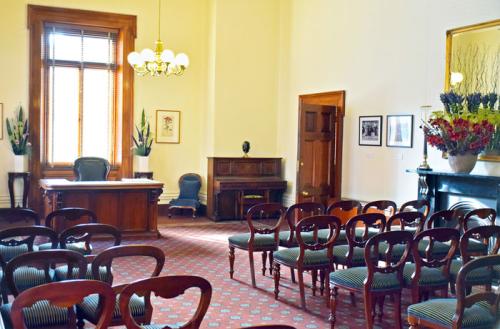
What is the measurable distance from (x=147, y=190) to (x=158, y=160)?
8.56ft

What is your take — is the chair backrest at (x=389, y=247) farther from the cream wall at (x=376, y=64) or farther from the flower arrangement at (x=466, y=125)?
the cream wall at (x=376, y=64)

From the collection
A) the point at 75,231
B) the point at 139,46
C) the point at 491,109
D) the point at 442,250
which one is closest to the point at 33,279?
the point at 75,231

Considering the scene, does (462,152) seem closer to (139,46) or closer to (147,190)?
(147,190)

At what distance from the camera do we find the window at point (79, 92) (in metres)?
9.66

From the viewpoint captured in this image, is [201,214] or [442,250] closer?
[442,250]

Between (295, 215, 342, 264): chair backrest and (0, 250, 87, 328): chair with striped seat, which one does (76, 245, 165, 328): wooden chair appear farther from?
(295, 215, 342, 264): chair backrest

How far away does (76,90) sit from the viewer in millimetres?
9891

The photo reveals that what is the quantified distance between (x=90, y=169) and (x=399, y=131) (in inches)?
181

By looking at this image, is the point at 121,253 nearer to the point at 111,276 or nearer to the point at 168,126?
the point at 111,276

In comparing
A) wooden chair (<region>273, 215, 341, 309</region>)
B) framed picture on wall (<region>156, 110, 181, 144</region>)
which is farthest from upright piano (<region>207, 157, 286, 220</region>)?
wooden chair (<region>273, 215, 341, 309</region>)

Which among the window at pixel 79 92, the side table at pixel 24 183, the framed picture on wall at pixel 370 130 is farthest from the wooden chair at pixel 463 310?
the window at pixel 79 92

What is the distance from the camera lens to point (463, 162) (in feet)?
19.3

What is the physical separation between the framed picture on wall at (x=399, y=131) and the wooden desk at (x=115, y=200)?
11.1 ft

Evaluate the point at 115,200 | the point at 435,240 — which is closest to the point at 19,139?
the point at 115,200
